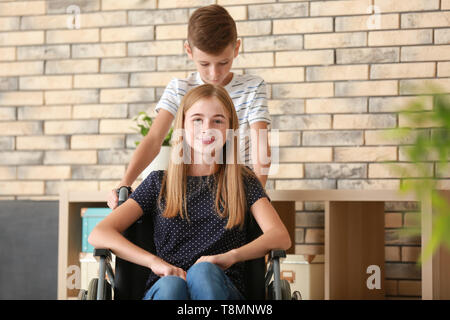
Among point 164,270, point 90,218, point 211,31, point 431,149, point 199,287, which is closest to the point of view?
point 431,149

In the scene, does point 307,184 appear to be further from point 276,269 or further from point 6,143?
point 6,143

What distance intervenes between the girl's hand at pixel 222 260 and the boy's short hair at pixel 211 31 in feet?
2.47

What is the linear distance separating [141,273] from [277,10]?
1.67 m

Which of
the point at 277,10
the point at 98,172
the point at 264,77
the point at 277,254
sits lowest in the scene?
the point at 277,254

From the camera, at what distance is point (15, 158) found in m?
3.01

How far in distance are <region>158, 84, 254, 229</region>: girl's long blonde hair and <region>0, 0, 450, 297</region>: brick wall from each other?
3.72 feet

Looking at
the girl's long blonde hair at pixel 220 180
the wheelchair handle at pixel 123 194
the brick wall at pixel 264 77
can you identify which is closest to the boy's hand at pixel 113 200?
the wheelchair handle at pixel 123 194

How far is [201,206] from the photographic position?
5.11 feet

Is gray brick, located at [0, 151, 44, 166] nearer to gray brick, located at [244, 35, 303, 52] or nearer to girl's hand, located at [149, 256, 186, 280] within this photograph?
gray brick, located at [244, 35, 303, 52]

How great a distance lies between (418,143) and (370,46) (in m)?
2.46

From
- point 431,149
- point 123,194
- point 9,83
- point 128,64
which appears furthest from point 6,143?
point 431,149
